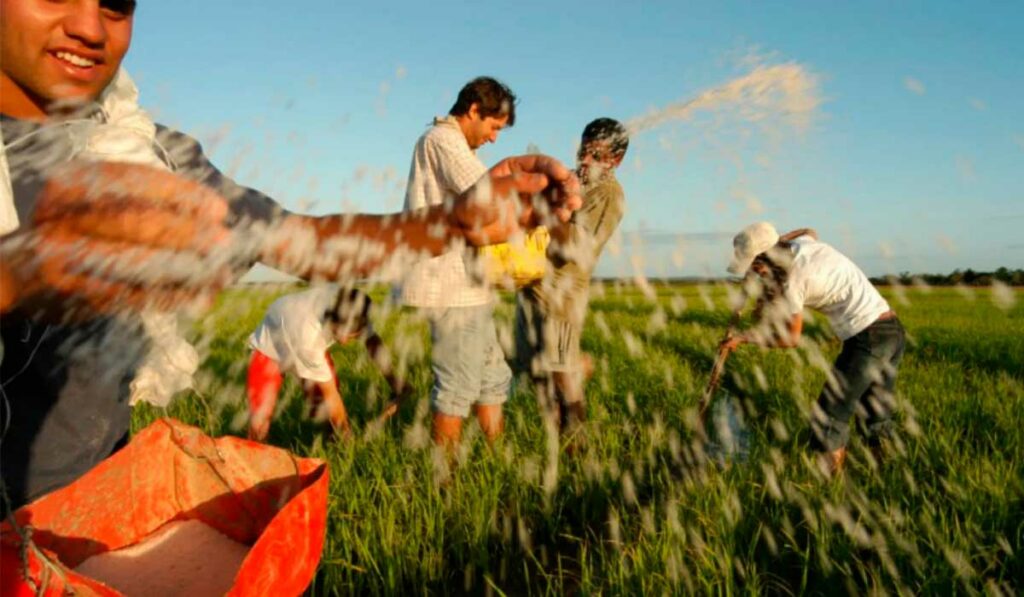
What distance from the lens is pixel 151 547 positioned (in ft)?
4.89

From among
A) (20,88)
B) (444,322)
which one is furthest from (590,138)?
(20,88)

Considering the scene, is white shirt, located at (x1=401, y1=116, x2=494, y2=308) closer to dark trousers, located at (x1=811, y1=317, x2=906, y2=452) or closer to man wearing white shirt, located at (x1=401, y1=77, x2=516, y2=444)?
man wearing white shirt, located at (x1=401, y1=77, x2=516, y2=444)

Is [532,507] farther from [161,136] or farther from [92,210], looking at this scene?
[92,210]

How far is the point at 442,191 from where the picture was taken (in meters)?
3.22

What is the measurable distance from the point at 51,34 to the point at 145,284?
0.58 metres

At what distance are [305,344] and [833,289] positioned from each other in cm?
278

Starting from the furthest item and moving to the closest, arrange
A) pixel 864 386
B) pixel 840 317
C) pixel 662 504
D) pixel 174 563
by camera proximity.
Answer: pixel 840 317 → pixel 864 386 → pixel 662 504 → pixel 174 563

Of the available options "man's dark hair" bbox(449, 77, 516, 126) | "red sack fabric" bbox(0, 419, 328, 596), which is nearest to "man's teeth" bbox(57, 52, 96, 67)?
"red sack fabric" bbox(0, 419, 328, 596)

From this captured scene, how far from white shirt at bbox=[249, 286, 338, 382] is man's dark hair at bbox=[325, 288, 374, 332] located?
4cm

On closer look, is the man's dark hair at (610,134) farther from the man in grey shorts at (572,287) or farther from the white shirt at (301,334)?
the white shirt at (301,334)

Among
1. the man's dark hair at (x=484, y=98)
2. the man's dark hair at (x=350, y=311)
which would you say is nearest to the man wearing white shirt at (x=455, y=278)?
the man's dark hair at (x=484, y=98)

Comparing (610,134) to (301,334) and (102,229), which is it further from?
(102,229)

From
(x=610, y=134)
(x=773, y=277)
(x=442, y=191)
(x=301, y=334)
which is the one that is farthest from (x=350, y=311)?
(x=773, y=277)

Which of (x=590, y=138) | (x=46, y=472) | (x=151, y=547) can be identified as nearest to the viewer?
(x=46, y=472)
